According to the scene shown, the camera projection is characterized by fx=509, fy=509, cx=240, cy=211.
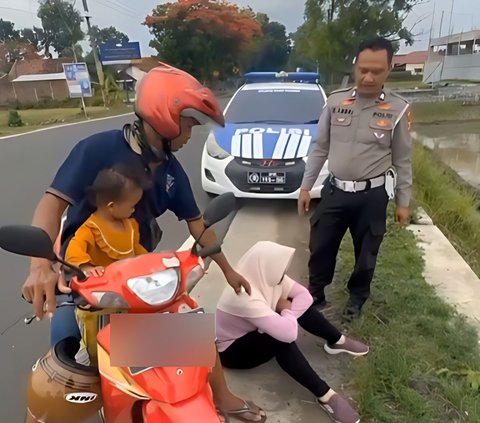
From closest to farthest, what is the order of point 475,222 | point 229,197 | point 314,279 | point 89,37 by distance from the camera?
point 229,197 < point 314,279 < point 475,222 < point 89,37

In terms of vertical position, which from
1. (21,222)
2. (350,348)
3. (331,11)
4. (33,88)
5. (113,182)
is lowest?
(33,88)

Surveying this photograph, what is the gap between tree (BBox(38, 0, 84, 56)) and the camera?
33.6 m

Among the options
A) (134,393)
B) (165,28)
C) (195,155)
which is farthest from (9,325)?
(165,28)

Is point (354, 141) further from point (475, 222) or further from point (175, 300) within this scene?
point (475, 222)

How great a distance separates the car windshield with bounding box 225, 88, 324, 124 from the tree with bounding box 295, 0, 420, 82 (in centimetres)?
1973

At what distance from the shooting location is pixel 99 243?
174cm

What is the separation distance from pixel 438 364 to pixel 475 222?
3.87 metres

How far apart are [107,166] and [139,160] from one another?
0.38 feet

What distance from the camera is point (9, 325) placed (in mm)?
3340

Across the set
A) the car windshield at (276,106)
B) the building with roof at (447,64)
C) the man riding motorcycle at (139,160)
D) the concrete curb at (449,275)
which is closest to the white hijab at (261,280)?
the man riding motorcycle at (139,160)

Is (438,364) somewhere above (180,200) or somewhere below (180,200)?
below

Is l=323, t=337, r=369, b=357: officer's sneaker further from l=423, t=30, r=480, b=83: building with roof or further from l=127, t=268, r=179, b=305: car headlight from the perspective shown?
l=423, t=30, r=480, b=83: building with roof

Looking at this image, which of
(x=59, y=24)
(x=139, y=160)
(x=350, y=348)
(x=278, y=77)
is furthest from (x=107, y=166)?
(x=59, y=24)

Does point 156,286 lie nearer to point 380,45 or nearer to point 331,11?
point 380,45
